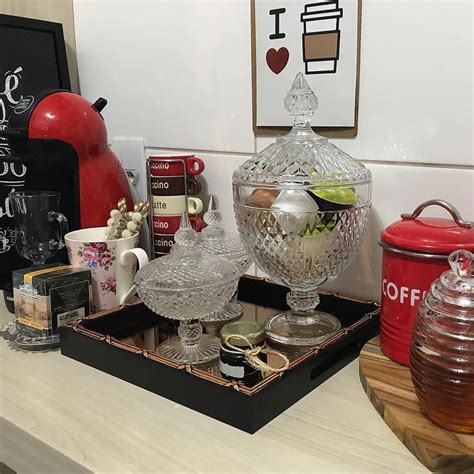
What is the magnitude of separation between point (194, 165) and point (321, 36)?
0.30m

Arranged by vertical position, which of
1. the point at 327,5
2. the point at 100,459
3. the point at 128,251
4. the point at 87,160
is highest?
the point at 327,5

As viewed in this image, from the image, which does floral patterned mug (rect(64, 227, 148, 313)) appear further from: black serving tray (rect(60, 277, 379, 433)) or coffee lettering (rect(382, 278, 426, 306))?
coffee lettering (rect(382, 278, 426, 306))

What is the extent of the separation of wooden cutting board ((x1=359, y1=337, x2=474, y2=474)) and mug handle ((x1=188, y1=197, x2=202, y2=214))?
1.34ft

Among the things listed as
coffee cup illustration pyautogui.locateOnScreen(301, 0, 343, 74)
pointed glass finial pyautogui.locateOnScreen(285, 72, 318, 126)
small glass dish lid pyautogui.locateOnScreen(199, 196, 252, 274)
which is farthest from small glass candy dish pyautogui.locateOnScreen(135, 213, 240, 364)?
coffee cup illustration pyautogui.locateOnScreen(301, 0, 343, 74)

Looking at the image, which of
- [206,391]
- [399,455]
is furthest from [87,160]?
[399,455]

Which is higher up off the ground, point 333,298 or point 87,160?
point 87,160

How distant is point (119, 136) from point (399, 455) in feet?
2.79

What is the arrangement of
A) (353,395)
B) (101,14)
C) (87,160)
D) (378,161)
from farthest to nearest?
(101,14) → (87,160) → (378,161) → (353,395)

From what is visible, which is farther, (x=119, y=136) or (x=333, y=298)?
(x=119, y=136)

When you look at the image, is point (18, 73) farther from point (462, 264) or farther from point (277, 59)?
point (462, 264)

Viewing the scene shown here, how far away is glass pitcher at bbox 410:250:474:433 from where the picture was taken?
0.53m

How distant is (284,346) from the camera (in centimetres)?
74

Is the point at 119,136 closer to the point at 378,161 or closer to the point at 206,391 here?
the point at 378,161

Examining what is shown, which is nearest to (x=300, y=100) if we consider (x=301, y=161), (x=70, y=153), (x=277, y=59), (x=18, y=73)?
(x=301, y=161)
